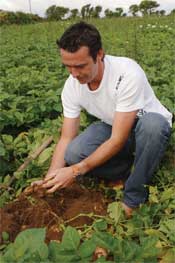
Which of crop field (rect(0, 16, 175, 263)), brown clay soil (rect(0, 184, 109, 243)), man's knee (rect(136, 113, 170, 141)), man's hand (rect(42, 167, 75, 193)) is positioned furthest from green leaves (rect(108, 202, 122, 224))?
man's knee (rect(136, 113, 170, 141))

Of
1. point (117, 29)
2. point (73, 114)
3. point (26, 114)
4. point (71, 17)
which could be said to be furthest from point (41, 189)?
point (71, 17)

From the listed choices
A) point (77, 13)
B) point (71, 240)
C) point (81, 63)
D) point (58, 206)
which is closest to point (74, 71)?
point (81, 63)

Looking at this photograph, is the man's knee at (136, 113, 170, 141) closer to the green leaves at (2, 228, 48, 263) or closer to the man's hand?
the man's hand

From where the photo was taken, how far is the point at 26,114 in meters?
3.81

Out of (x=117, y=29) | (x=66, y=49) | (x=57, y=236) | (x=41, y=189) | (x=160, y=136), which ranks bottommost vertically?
(x=57, y=236)

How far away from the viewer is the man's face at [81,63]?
8.51 feet

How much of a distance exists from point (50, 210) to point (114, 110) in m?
0.69

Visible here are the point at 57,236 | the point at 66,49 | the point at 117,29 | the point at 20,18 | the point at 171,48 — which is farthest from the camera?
the point at 20,18

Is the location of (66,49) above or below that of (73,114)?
above

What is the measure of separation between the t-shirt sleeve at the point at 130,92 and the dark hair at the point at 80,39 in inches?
8.7

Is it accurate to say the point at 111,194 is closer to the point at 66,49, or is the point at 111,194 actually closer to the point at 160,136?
the point at 160,136

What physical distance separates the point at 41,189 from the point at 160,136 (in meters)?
0.71

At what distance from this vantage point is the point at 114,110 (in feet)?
9.35

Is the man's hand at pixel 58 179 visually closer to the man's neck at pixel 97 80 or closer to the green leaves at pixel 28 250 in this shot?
the man's neck at pixel 97 80
